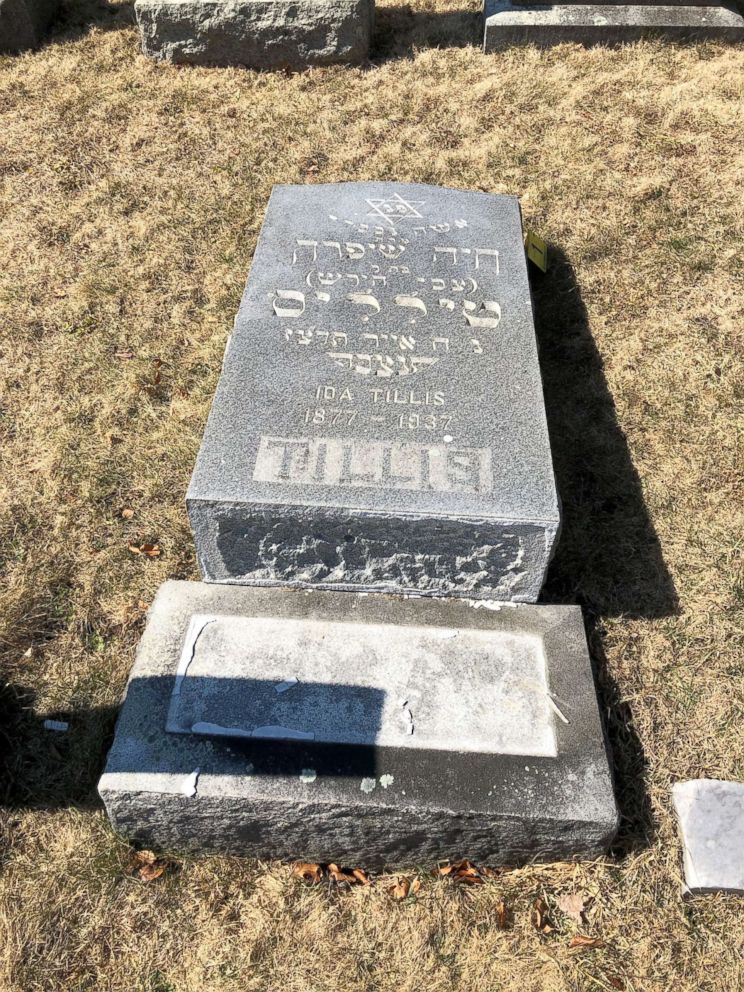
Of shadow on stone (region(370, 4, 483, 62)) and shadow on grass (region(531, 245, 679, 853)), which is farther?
shadow on stone (region(370, 4, 483, 62))

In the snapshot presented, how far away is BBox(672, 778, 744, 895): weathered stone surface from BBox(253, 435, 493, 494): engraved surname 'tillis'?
1189 mm

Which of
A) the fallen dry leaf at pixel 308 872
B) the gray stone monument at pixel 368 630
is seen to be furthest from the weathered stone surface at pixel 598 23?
the fallen dry leaf at pixel 308 872

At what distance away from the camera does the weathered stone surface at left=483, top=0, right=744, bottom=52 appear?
241 inches

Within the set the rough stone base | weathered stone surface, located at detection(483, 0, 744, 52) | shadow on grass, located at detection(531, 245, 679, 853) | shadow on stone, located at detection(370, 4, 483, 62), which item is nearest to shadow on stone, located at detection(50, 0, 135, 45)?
shadow on stone, located at detection(370, 4, 483, 62)

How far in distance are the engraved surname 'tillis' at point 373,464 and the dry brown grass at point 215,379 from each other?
30.8 inches

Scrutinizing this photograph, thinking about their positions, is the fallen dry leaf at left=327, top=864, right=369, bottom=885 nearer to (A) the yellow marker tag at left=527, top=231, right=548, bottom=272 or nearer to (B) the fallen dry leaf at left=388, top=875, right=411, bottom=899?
(B) the fallen dry leaf at left=388, top=875, right=411, bottom=899

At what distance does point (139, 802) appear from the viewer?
7.57 feet

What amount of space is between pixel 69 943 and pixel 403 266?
111 inches

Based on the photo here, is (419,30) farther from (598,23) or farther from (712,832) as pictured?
(712,832)

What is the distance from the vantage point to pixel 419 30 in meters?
6.59

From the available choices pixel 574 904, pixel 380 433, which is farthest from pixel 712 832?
pixel 380 433

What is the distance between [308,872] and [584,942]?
2.82 ft

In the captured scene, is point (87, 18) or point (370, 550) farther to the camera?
point (87, 18)

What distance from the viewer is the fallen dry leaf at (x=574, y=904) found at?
2.36 metres
